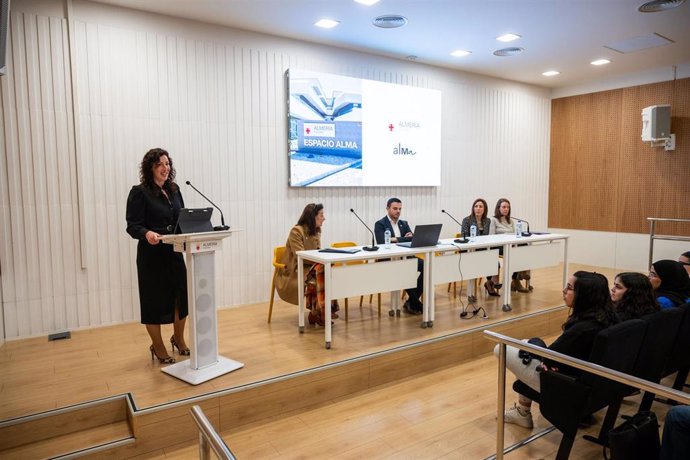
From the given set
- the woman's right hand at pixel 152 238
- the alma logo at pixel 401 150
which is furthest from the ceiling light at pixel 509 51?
the woman's right hand at pixel 152 238

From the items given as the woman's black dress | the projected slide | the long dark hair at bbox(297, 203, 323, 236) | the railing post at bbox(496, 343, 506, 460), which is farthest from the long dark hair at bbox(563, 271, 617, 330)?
the projected slide

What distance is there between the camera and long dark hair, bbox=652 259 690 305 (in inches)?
124

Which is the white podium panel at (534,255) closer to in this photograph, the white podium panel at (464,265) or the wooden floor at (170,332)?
the white podium panel at (464,265)

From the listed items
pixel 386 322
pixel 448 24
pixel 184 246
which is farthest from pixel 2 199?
pixel 448 24

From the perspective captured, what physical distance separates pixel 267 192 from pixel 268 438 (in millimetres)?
2989

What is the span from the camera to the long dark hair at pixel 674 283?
316 centimetres

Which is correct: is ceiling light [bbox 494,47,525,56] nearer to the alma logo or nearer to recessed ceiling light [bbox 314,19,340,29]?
the alma logo

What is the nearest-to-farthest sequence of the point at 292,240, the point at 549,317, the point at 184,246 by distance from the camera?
the point at 184,246 → the point at 292,240 → the point at 549,317

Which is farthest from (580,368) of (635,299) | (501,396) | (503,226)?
(503,226)

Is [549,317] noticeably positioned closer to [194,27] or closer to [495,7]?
[495,7]

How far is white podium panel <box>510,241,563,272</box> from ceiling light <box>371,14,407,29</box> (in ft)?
8.65

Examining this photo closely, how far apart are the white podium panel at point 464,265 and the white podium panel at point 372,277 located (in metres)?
0.25

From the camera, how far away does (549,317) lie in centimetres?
478

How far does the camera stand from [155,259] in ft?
10.2
